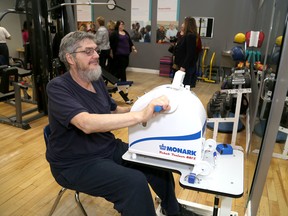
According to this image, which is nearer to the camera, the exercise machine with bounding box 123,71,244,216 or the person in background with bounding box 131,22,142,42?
the exercise machine with bounding box 123,71,244,216

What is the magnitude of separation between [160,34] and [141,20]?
0.63 meters

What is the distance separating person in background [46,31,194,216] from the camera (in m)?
1.24

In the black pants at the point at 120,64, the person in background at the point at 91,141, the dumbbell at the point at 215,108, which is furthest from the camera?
the black pants at the point at 120,64

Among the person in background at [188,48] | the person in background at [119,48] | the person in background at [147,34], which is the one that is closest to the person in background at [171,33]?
the person in background at [147,34]

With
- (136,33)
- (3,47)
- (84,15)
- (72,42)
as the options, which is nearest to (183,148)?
(72,42)

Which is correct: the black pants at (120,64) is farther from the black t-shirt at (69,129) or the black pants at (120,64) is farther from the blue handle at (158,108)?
the blue handle at (158,108)

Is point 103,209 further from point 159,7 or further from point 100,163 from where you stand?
point 159,7

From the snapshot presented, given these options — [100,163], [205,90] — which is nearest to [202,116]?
[100,163]

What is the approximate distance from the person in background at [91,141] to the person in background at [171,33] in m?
5.40

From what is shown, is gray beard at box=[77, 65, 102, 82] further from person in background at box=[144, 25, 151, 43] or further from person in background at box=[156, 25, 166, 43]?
person in background at box=[144, 25, 151, 43]

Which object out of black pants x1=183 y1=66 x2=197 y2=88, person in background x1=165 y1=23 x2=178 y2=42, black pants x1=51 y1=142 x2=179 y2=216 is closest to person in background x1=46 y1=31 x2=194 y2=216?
black pants x1=51 y1=142 x2=179 y2=216

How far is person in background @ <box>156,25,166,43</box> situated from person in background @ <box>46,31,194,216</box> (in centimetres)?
547

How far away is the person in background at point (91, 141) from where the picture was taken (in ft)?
4.08

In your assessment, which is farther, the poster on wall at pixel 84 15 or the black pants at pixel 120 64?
the poster on wall at pixel 84 15
